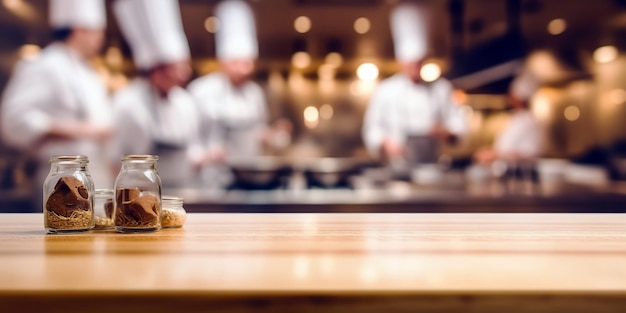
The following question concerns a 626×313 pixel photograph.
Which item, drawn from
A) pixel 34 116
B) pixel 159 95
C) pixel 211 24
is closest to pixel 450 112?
pixel 211 24

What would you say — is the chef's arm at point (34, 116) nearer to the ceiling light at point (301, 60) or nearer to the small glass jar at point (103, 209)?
the ceiling light at point (301, 60)

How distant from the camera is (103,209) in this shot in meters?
0.95

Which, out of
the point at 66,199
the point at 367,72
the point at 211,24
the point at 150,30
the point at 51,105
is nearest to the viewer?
the point at 66,199

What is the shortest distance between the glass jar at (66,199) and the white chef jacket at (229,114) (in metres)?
1.99

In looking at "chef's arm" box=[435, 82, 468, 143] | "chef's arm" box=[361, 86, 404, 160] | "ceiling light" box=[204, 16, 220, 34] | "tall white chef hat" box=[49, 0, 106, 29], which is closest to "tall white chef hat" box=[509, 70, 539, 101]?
"chef's arm" box=[435, 82, 468, 143]

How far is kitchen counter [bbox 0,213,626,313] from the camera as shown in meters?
0.49

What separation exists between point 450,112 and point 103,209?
8.02 ft

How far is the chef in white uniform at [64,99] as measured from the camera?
101 inches

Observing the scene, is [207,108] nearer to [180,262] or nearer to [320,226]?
[320,226]

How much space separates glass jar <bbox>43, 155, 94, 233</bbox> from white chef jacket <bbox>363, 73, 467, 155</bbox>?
2.34m

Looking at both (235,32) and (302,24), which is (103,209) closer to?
(235,32)

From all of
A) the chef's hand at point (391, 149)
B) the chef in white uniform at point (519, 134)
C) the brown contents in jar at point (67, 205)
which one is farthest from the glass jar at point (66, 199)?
the chef in white uniform at point (519, 134)

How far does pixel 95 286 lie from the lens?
50 centimetres

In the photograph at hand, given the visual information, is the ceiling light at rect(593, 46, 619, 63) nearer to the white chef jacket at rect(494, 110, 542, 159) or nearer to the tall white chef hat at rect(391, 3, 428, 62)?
the white chef jacket at rect(494, 110, 542, 159)
